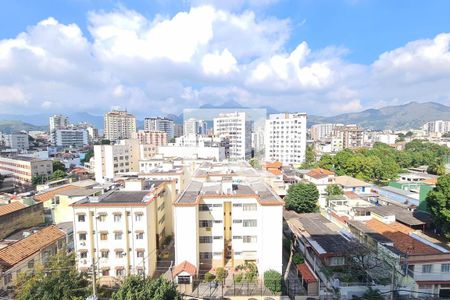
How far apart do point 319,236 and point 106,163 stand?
31914 mm

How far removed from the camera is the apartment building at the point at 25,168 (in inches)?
1465

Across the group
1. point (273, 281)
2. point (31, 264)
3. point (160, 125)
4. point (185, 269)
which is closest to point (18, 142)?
point (160, 125)

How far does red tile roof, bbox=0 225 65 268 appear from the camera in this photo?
12.1 metres

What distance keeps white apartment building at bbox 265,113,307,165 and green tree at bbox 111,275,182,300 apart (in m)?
44.6

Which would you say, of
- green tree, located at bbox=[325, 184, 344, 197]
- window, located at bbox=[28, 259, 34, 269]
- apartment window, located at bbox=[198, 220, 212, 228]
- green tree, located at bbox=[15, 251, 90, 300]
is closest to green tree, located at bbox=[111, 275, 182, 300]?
green tree, located at bbox=[15, 251, 90, 300]

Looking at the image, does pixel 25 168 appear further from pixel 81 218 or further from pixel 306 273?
pixel 306 273

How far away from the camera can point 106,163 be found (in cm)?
3775

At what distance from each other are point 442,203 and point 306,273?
10379 mm

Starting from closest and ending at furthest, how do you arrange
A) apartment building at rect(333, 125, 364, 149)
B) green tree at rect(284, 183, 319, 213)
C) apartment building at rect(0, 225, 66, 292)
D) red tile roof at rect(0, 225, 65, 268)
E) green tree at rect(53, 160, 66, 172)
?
apartment building at rect(0, 225, 66, 292)
red tile roof at rect(0, 225, 65, 268)
green tree at rect(284, 183, 319, 213)
green tree at rect(53, 160, 66, 172)
apartment building at rect(333, 125, 364, 149)

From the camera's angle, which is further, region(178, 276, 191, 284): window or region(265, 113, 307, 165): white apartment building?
region(265, 113, 307, 165): white apartment building

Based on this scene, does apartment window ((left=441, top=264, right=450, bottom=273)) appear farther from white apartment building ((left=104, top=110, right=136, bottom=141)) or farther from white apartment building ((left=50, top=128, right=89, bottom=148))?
white apartment building ((left=104, top=110, right=136, bottom=141))

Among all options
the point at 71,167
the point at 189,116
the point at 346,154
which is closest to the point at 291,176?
the point at 346,154

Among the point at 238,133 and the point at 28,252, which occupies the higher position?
the point at 238,133

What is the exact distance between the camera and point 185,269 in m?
13.1
